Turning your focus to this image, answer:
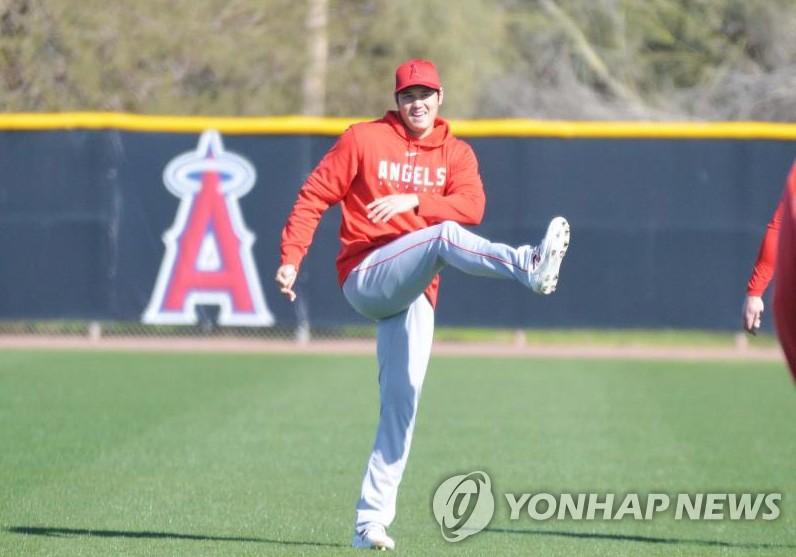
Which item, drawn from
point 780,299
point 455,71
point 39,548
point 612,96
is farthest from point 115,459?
point 612,96

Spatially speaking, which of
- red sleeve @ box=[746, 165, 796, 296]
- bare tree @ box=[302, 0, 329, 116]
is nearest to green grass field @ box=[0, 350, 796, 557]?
red sleeve @ box=[746, 165, 796, 296]

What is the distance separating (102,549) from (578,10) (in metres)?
26.6

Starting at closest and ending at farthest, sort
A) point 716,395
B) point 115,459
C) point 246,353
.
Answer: point 115,459, point 716,395, point 246,353

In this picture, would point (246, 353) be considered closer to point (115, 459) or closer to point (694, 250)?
point (694, 250)

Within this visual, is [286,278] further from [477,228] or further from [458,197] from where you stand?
[477,228]

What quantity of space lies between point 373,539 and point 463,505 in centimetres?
150

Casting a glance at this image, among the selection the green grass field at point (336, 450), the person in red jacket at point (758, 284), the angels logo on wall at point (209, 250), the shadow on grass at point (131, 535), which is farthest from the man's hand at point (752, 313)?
the angels logo on wall at point (209, 250)

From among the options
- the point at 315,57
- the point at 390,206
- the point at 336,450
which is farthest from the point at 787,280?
the point at 315,57

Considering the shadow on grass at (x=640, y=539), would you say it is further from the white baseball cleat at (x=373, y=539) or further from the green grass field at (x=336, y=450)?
the white baseball cleat at (x=373, y=539)

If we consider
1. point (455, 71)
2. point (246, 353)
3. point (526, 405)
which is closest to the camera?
point (526, 405)

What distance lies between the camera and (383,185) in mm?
6121

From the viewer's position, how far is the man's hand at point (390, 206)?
5.82 m

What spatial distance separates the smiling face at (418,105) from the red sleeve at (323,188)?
9.7 inches

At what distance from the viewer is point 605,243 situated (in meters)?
16.7
